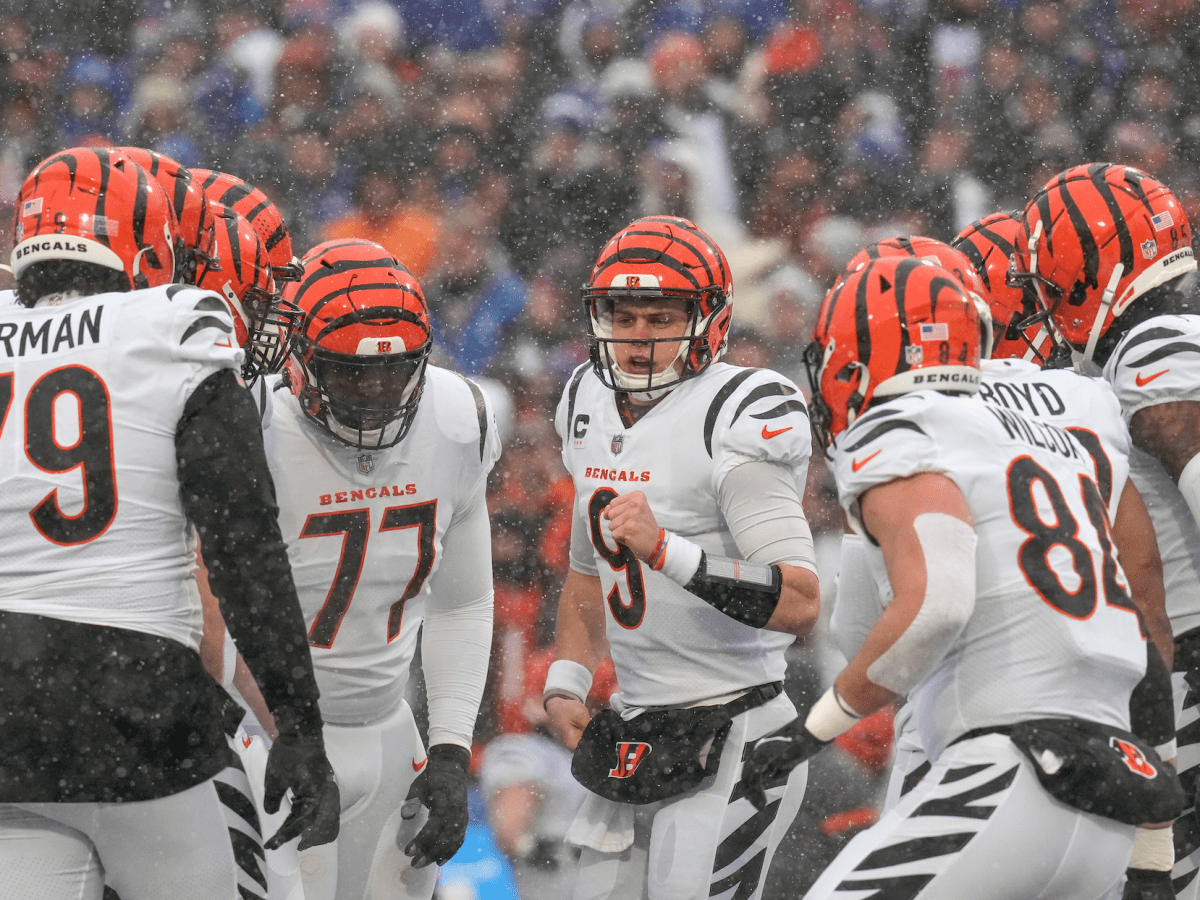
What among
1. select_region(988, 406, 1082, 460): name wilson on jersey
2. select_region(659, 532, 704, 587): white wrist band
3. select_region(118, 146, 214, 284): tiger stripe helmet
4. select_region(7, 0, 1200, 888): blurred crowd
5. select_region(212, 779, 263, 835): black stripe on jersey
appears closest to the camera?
select_region(988, 406, 1082, 460): name wilson on jersey

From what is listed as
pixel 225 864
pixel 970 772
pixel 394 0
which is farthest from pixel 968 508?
pixel 394 0

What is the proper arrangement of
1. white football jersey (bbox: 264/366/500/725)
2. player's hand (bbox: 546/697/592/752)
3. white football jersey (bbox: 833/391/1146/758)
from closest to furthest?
white football jersey (bbox: 833/391/1146/758) < white football jersey (bbox: 264/366/500/725) < player's hand (bbox: 546/697/592/752)

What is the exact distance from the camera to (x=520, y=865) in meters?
4.19

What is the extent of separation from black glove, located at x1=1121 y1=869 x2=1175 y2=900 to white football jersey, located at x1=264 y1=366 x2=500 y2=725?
4.87 ft

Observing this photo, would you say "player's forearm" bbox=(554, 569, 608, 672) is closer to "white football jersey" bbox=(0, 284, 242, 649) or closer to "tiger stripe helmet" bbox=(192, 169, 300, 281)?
"tiger stripe helmet" bbox=(192, 169, 300, 281)

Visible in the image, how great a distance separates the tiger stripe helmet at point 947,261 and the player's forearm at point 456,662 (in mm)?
1140

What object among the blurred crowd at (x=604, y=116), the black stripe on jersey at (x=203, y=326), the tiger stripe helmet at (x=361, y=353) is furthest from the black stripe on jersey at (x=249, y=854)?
the blurred crowd at (x=604, y=116)

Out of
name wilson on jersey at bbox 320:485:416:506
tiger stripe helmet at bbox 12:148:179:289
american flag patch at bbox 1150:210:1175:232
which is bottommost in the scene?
name wilson on jersey at bbox 320:485:416:506

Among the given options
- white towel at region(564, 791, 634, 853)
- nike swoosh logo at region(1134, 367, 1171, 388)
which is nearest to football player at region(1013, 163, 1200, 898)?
nike swoosh logo at region(1134, 367, 1171, 388)

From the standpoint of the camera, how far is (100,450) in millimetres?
1821

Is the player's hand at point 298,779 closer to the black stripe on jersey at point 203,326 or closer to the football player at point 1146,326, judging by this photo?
the black stripe on jersey at point 203,326

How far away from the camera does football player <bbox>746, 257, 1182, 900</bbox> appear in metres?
1.84

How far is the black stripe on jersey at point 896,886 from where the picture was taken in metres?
1.81

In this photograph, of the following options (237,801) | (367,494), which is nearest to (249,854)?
(237,801)
